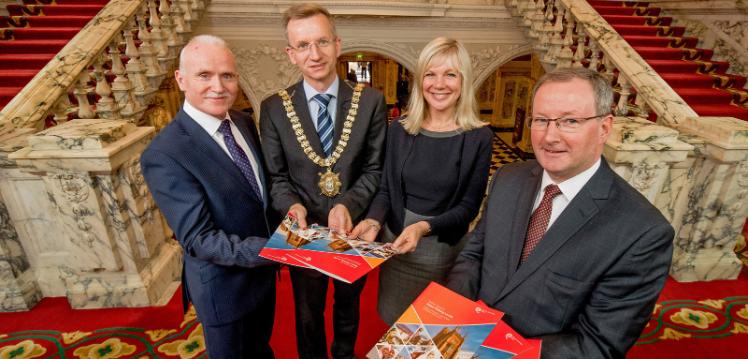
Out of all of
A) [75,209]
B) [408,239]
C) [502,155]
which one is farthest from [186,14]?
[502,155]

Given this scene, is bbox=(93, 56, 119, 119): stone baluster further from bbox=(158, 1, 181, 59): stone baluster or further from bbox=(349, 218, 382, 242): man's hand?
bbox=(349, 218, 382, 242): man's hand

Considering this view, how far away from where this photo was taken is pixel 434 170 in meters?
2.02

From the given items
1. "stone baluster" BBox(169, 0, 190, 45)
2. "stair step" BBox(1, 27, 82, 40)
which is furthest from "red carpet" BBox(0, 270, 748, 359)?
"stone baluster" BBox(169, 0, 190, 45)

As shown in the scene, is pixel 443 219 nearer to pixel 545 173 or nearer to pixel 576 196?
pixel 545 173

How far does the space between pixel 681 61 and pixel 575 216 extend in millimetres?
6168

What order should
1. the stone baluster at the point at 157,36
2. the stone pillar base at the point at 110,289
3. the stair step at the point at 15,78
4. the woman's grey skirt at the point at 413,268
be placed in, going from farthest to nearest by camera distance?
the stone baluster at the point at 157,36 < the stair step at the point at 15,78 < the stone pillar base at the point at 110,289 < the woman's grey skirt at the point at 413,268

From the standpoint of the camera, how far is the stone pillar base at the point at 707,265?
3.38 meters

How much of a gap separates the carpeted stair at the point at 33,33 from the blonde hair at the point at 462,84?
437cm

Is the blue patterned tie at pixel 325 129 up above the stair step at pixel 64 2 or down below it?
below

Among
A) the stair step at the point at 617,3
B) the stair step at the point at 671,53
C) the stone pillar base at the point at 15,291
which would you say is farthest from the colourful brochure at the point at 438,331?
the stair step at the point at 617,3

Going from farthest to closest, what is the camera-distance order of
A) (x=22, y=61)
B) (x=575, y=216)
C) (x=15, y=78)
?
(x=22, y=61) < (x=15, y=78) < (x=575, y=216)

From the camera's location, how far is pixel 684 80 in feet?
17.5

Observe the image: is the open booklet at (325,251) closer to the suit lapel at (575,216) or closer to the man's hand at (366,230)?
the man's hand at (366,230)

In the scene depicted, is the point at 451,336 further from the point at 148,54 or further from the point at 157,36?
the point at 157,36
